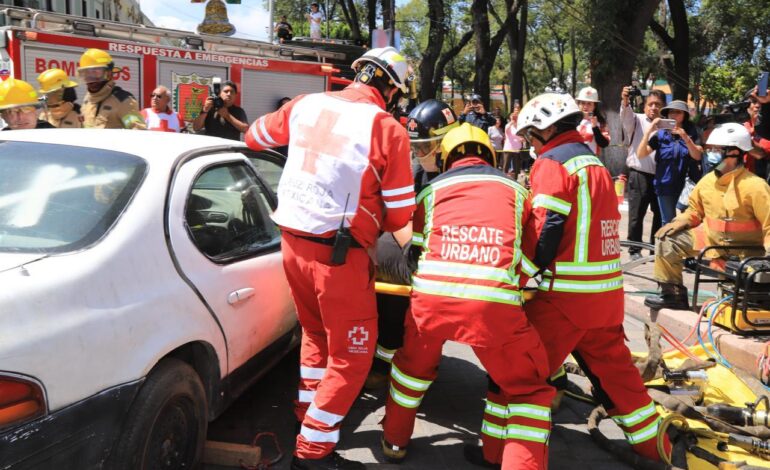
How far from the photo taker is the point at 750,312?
4.73 metres

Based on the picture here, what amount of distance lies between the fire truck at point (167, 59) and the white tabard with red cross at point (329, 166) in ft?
23.8

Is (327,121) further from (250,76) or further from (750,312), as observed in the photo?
(250,76)

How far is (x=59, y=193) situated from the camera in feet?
8.84

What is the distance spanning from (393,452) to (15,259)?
189 cm

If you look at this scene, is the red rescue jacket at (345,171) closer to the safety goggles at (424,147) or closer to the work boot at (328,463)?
the safety goggles at (424,147)

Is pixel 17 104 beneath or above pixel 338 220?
above

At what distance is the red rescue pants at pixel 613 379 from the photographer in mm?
3174

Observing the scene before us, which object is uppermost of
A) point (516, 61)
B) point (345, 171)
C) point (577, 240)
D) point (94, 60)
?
point (516, 61)

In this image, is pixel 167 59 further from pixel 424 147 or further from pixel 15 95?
pixel 424 147

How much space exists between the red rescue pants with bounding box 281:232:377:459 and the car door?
0.31 metres

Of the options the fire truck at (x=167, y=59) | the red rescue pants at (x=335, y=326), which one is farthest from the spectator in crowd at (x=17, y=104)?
the fire truck at (x=167, y=59)

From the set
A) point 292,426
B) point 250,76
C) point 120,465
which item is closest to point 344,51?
point 250,76

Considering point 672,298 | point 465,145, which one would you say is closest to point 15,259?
point 465,145

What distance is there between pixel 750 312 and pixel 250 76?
9337mm
